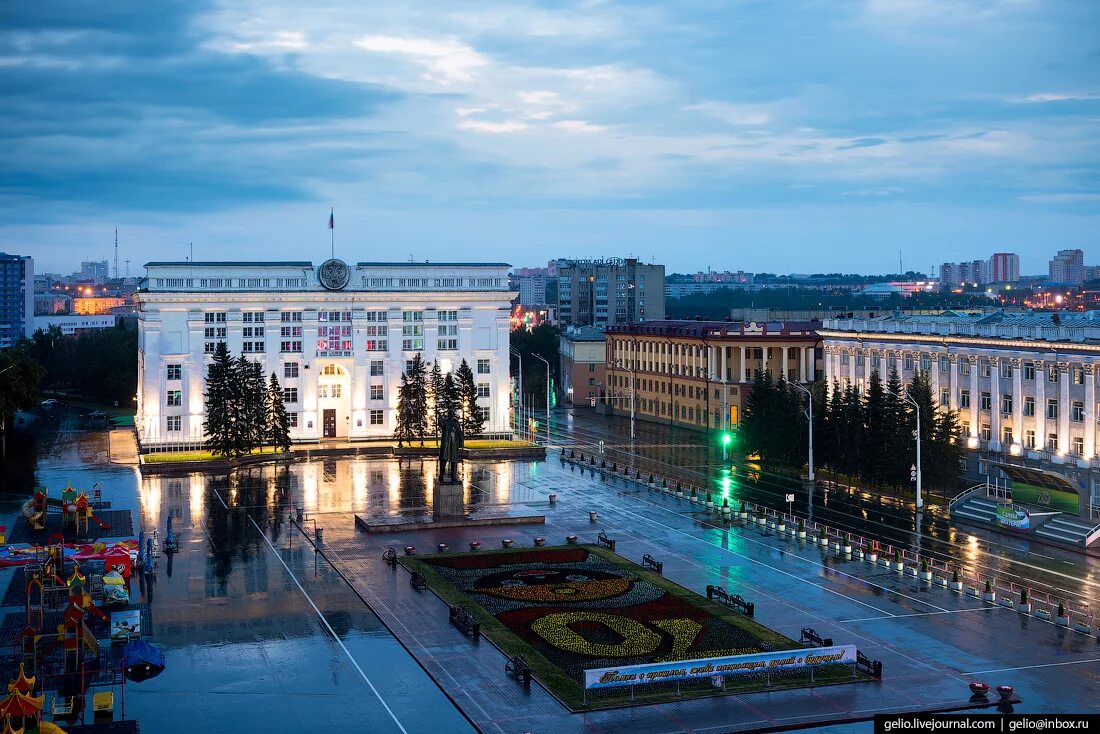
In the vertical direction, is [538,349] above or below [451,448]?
above

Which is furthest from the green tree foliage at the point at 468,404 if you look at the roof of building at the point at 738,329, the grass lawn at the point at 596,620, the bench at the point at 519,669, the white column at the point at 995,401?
the bench at the point at 519,669

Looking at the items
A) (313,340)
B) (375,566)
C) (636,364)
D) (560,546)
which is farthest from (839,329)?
(375,566)

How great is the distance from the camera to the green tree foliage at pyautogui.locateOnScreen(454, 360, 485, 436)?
108562mm

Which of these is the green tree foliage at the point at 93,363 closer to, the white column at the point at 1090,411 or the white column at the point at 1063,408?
the white column at the point at 1063,408

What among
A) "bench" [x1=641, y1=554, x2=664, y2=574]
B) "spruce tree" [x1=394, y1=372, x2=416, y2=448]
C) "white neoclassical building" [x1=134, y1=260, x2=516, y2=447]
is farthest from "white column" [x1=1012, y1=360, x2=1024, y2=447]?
"spruce tree" [x1=394, y1=372, x2=416, y2=448]

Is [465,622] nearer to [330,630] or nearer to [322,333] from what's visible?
[330,630]

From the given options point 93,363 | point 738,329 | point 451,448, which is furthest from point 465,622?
point 93,363

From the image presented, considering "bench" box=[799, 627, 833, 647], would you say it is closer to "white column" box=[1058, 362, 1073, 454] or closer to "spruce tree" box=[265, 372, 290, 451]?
"white column" box=[1058, 362, 1073, 454]

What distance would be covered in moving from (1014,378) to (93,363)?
4710 inches

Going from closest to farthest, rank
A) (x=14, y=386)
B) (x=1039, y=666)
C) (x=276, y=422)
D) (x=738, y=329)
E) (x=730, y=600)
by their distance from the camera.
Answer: (x=1039, y=666) < (x=730, y=600) < (x=276, y=422) < (x=14, y=386) < (x=738, y=329)

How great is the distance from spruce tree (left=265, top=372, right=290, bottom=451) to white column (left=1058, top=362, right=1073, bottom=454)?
58.3m

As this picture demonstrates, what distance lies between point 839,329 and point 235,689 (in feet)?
263

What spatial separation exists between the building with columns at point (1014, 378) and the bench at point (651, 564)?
26.0 metres

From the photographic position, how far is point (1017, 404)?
3307 inches
